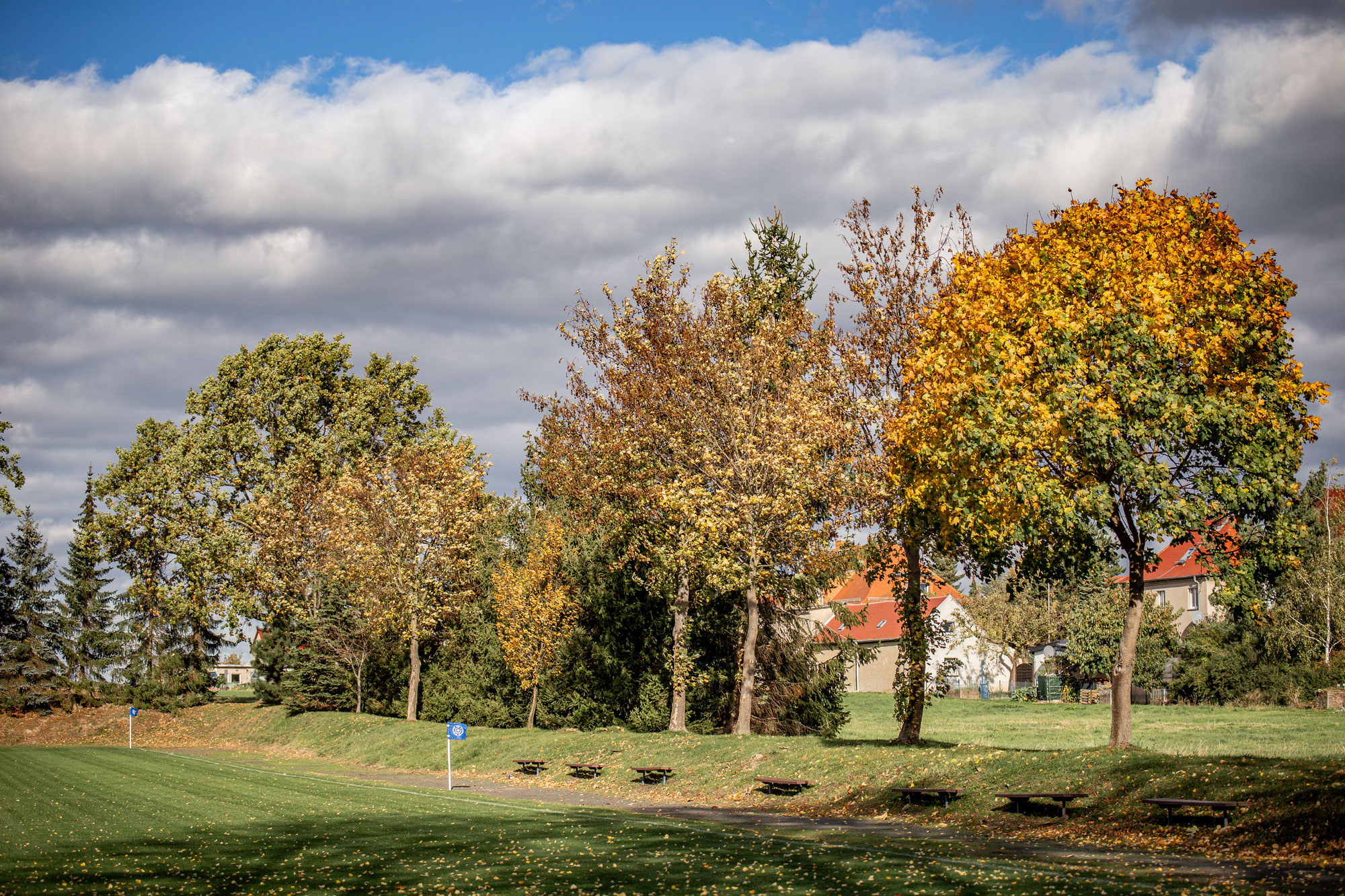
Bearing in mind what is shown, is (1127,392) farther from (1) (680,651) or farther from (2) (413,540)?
(2) (413,540)

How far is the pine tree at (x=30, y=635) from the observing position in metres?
55.7

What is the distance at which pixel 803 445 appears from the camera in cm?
2688

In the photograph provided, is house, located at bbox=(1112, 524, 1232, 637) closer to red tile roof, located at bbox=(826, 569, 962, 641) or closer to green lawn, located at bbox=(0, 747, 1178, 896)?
red tile roof, located at bbox=(826, 569, 962, 641)

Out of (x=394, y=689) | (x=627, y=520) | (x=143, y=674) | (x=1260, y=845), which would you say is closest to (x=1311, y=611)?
(x=627, y=520)

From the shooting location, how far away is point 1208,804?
48.4ft

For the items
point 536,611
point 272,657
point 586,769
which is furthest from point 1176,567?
point 272,657

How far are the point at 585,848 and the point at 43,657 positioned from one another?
5318 cm

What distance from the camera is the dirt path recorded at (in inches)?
476

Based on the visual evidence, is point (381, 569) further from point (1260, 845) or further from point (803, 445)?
point (1260, 845)

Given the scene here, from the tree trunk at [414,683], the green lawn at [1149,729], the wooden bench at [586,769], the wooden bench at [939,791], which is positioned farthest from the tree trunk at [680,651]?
the tree trunk at [414,683]

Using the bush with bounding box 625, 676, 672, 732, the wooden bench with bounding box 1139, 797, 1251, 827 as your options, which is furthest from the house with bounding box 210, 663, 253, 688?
the wooden bench with bounding box 1139, 797, 1251, 827

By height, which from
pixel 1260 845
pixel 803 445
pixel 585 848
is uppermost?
pixel 803 445

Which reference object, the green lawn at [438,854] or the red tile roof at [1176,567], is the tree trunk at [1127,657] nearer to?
the green lawn at [438,854]

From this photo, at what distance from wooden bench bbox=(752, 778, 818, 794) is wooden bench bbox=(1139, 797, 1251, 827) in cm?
836
